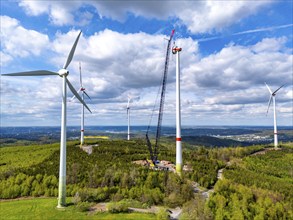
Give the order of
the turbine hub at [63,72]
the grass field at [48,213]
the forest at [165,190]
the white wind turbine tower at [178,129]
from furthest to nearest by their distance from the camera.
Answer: the white wind turbine tower at [178,129], the turbine hub at [63,72], the forest at [165,190], the grass field at [48,213]

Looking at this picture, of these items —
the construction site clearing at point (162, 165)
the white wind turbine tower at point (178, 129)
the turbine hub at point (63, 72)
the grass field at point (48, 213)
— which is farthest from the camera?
the construction site clearing at point (162, 165)

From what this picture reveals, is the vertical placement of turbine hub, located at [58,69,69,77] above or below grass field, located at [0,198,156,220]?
above

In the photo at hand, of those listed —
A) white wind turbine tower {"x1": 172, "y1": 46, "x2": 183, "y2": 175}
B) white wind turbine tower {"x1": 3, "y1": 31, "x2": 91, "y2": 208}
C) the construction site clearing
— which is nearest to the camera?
white wind turbine tower {"x1": 3, "y1": 31, "x2": 91, "y2": 208}

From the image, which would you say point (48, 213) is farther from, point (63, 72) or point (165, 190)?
point (63, 72)

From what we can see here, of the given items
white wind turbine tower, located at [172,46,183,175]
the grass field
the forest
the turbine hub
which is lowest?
the grass field

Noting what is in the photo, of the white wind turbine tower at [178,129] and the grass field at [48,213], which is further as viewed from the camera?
the white wind turbine tower at [178,129]

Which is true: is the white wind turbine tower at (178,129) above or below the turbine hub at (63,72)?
below

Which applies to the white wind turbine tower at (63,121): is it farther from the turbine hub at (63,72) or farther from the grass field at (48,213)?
the grass field at (48,213)

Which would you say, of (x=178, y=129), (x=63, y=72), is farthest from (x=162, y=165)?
(x=63, y=72)

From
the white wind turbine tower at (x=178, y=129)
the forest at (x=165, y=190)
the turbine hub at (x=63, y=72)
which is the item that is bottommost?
the forest at (x=165, y=190)

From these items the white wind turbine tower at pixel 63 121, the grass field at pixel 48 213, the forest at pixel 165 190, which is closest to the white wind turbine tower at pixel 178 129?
the forest at pixel 165 190

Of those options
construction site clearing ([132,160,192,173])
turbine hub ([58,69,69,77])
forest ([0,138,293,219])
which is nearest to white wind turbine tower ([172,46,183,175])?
forest ([0,138,293,219])

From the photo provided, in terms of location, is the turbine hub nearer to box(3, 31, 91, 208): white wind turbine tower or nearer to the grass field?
box(3, 31, 91, 208): white wind turbine tower
